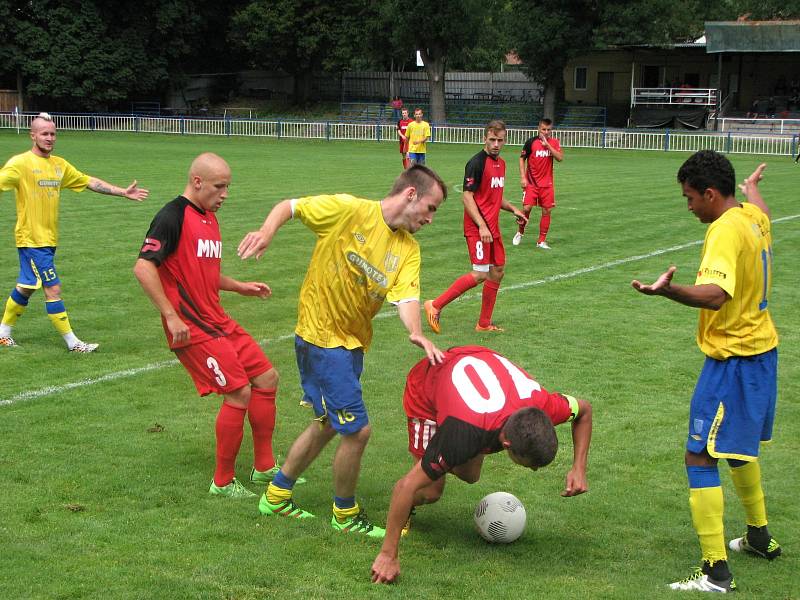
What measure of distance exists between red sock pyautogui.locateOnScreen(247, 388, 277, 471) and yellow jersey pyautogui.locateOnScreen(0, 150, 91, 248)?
4.48m

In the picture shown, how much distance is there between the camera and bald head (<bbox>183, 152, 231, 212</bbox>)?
6.20 m

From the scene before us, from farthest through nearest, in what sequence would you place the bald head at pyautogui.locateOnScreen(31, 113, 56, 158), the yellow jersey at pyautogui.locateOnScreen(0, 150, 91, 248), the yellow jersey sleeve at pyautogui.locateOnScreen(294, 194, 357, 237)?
the yellow jersey at pyautogui.locateOnScreen(0, 150, 91, 248)
the bald head at pyautogui.locateOnScreen(31, 113, 56, 158)
the yellow jersey sleeve at pyautogui.locateOnScreen(294, 194, 357, 237)

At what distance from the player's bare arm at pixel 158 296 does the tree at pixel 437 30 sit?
5373 centimetres

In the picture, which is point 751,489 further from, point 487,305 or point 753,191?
point 487,305

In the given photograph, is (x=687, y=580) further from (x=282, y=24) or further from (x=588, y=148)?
(x=282, y=24)

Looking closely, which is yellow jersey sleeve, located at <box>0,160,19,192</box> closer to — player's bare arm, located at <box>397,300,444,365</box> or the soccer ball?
player's bare arm, located at <box>397,300,444,365</box>

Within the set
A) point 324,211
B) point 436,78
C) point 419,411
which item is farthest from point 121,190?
point 436,78

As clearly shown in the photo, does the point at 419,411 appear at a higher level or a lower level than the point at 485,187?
lower

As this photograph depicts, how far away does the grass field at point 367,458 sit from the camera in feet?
17.6

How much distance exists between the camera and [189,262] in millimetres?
6223

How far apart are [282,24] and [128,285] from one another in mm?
53861

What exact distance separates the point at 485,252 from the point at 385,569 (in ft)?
22.2

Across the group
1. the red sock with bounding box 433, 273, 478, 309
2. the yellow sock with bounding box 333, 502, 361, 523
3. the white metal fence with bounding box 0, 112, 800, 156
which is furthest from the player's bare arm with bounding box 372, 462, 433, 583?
the white metal fence with bounding box 0, 112, 800, 156

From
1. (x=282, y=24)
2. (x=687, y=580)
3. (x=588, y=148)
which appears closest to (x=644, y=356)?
(x=687, y=580)
